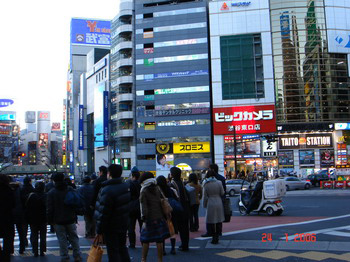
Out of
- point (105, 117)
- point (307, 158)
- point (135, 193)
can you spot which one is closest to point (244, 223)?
point (135, 193)

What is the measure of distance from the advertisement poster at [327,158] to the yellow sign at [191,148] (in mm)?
17968

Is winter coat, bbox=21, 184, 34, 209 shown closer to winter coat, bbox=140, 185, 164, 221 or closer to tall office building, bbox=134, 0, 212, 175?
winter coat, bbox=140, 185, 164, 221

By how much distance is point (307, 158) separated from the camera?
5709 cm

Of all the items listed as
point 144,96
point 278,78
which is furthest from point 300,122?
point 144,96

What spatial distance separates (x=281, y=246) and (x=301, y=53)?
54824 mm

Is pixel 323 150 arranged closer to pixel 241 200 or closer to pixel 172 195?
pixel 241 200

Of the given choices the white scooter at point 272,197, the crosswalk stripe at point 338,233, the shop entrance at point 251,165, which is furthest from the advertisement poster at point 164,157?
the crosswalk stripe at point 338,233

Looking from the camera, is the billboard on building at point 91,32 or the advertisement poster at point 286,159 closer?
the advertisement poster at point 286,159

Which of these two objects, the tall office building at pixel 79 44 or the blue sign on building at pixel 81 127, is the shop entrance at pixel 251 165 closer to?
the blue sign on building at pixel 81 127

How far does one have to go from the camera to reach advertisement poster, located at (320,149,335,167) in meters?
56.5

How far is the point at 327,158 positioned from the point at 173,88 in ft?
89.4

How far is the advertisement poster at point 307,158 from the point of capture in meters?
56.9

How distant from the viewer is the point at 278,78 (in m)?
61.2

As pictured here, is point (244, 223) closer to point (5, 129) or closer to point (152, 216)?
point (152, 216)
